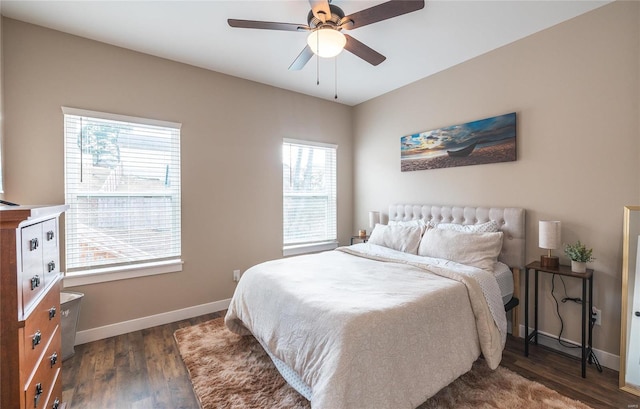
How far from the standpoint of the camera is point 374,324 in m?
1.48

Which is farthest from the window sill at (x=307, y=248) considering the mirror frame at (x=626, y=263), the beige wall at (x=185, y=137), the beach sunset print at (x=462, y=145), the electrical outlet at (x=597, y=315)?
the mirror frame at (x=626, y=263)

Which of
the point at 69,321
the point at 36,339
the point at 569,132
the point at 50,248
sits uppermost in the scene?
the point at 569,132

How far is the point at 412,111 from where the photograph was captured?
3611mm

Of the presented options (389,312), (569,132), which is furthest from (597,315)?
(389,312)

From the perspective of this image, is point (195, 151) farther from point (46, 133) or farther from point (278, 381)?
point (278, 381)

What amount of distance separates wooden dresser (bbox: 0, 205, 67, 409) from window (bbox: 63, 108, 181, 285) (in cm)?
140

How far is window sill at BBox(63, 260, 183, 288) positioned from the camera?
2.54 meters

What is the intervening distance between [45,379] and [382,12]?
2.65 meters

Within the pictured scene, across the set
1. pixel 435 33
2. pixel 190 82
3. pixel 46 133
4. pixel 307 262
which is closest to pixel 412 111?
pixel 435 33

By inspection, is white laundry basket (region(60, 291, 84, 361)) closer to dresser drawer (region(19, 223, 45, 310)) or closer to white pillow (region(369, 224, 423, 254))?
dresser drawer (region(19, 223, 45, 310))

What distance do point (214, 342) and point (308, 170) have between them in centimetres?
248

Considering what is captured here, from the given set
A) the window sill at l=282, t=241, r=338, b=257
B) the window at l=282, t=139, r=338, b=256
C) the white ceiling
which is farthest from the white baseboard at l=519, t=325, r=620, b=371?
the white ceiling

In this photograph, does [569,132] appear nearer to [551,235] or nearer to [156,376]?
[551,235]

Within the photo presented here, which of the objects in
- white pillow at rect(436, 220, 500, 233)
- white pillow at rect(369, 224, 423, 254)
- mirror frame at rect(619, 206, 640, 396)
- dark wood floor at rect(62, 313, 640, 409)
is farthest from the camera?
white pillow at rect(369, 224, 423, 254)
